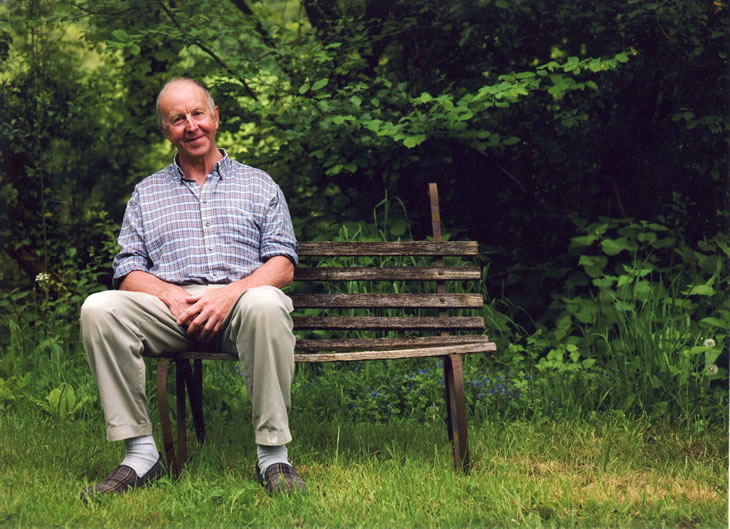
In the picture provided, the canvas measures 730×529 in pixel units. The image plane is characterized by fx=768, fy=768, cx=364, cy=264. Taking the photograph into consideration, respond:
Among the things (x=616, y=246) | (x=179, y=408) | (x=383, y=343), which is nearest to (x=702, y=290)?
(x=616, y=246)

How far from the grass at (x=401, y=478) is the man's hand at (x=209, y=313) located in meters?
0.54

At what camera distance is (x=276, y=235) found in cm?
320

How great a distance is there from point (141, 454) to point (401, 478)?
3.19 ft

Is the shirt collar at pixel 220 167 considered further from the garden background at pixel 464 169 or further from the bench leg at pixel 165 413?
the garden background at pixel 464 169

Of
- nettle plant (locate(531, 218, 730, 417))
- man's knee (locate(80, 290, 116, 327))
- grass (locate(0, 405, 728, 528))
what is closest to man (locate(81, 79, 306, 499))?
man's knee (locate(80, 290, 116, 327))

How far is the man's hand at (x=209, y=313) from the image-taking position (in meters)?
2.89

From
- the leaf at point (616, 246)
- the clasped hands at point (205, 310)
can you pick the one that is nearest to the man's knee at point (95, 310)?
the clasped hands at point (205, 310)

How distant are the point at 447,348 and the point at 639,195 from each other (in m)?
2.59

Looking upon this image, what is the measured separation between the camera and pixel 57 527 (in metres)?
2.52

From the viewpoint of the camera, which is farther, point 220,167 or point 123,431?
point 220,167

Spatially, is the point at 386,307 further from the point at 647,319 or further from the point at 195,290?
the point at 647,319

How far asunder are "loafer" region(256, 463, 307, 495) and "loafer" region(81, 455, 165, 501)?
16.5 inches

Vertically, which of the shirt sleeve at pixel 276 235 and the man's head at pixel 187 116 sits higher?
the man's head at pixel 187 116

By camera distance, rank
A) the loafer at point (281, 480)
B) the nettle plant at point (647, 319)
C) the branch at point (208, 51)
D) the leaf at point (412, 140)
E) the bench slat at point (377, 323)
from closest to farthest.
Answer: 1. the loafer at point (281, 480)
2. the bench slat at point (377, 323)
3. the nettle plant at point (647, 319)
4. the leaf at point (412, 140)
5. the branch at point (208, 51)
